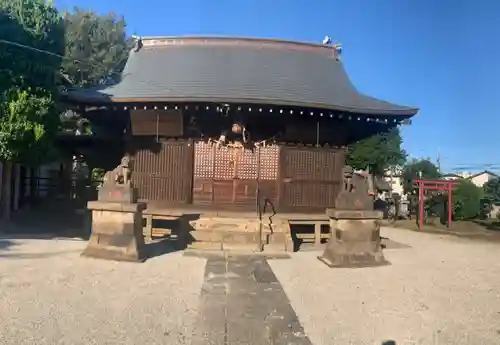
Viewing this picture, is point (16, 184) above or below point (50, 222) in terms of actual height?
above

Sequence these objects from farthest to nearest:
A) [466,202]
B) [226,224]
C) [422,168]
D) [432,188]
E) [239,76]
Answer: [422,168]
[466,202]
[432,188]
[239,76]
[226,224]

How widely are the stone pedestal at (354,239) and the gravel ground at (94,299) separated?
2.79 m

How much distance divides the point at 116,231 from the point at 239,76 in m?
6.55

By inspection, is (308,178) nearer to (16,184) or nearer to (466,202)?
(16,184)

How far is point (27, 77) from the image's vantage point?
1030 cm

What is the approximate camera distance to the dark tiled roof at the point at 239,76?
445 inches

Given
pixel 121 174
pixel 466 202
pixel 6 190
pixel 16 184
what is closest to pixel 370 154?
pixel 466 202

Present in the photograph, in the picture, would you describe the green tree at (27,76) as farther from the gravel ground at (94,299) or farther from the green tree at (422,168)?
the green tree at (422,168)

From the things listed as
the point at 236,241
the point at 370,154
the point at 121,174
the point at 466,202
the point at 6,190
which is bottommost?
the point at 236,241

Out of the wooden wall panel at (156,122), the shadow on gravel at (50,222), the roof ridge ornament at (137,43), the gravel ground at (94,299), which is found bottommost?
the gravel ground at (94,299)

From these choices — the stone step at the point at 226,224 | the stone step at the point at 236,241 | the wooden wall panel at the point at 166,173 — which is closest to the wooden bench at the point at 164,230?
the stone step at the point at 236,241

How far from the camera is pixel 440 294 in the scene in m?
6.67

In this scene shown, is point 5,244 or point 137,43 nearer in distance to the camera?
point 5,244

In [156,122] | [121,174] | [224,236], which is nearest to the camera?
[121,174]
